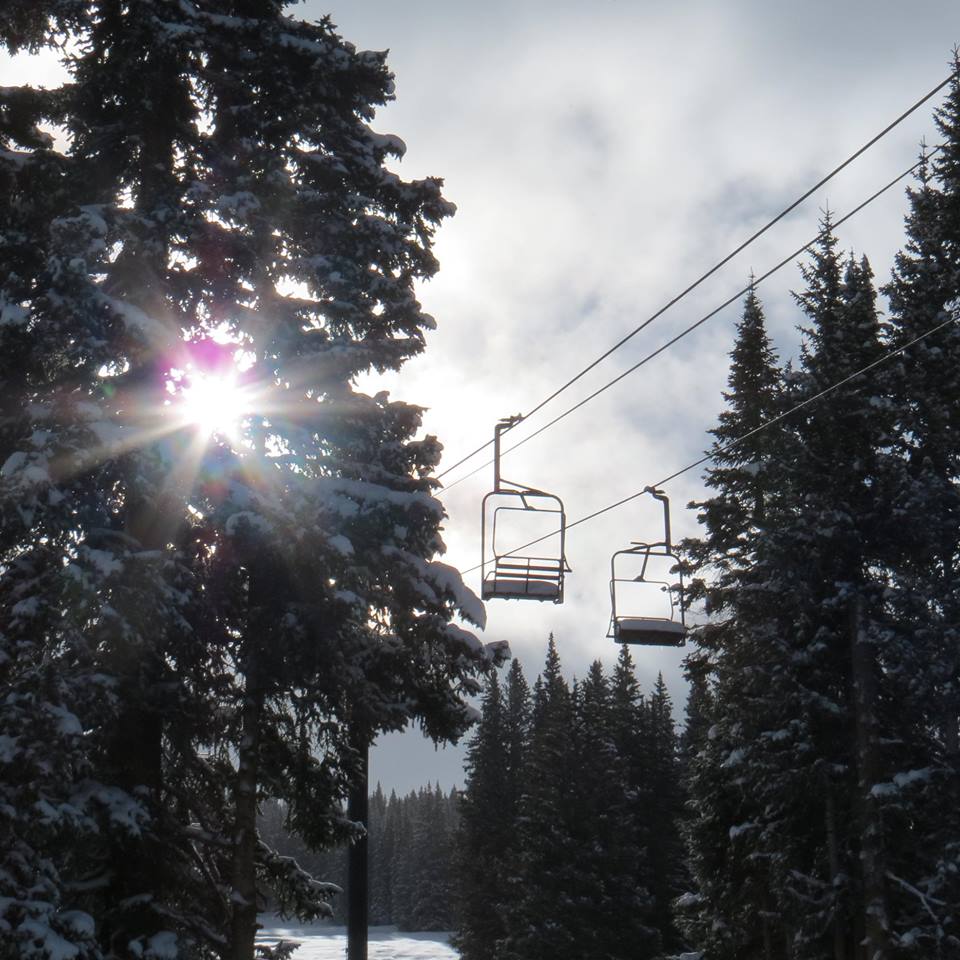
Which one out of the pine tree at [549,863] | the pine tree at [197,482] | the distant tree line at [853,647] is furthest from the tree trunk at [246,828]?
the pine tree at [549,863]

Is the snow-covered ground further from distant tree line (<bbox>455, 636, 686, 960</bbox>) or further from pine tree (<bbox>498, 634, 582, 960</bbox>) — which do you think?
pine tree (<bbox>498, 634, 582, 960</bbox>)

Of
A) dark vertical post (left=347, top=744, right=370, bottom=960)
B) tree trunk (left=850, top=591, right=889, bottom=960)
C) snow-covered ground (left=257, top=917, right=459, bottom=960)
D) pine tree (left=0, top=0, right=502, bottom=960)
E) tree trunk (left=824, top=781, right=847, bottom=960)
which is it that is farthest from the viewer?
snow-covered ground (left=257, top=917, right=459, bottom=960)

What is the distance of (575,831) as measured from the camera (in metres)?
44.1

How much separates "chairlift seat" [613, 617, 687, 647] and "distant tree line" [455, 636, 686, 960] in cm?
1334

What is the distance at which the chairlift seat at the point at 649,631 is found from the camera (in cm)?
1853

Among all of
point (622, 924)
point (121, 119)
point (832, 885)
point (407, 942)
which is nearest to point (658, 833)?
point (622, 924)

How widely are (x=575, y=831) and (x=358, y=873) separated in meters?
32.3

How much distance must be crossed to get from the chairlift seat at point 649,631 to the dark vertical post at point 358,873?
5.83m

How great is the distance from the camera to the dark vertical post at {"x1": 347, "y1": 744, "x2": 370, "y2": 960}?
44.4ft

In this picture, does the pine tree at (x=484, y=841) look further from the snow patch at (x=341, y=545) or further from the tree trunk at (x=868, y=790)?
the snow patch at (x=341, y=545)

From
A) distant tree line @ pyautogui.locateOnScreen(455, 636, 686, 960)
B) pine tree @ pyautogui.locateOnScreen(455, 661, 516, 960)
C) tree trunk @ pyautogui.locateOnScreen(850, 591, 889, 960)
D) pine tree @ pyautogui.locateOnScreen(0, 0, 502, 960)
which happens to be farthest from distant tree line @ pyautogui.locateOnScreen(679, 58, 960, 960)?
pine tree @ pyautogui.locateOnScreen(455, 661, 516, 960)

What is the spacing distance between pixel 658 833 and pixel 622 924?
1156 centimetres

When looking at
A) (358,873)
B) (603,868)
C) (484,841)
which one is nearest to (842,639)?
(358,873)

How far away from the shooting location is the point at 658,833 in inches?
2126
